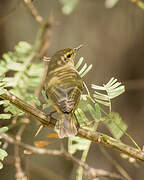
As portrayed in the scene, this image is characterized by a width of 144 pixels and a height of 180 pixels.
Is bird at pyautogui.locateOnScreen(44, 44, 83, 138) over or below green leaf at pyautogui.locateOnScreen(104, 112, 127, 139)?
over

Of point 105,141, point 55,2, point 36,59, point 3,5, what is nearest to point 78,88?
point 105,141

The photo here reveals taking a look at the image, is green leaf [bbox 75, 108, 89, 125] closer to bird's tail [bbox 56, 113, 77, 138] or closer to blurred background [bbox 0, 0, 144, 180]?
bird's tail [bbox 56, 113, 77, 138]

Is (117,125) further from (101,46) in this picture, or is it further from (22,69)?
(101,46)

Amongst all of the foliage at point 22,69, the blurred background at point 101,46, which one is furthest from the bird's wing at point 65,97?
the blurred background at point 101,46

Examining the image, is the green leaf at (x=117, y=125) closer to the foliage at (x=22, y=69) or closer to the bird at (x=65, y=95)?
the bird at (x=65, y=95)

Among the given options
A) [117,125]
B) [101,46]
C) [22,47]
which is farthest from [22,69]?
[101,46]

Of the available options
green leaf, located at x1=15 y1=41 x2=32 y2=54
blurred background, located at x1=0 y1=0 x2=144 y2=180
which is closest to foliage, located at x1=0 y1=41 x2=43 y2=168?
green leaf, located at x1=15 y1=41 x2=32 y2=54

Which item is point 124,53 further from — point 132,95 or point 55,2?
point 55,2
